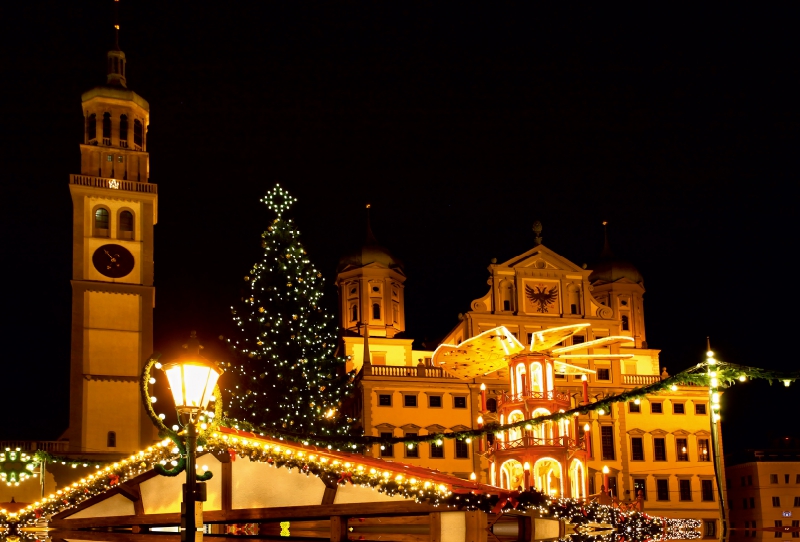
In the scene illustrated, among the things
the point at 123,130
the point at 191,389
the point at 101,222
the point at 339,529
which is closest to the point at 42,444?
the point at 101,222

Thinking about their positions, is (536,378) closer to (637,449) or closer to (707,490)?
(637,449)

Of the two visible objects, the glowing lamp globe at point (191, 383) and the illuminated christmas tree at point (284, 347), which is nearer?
the glowing lamp globe at point (191, 383)

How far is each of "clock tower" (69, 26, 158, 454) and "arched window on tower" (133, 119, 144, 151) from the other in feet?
0.15

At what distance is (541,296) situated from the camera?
5506 cm

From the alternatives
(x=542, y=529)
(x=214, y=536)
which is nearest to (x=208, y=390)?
(x=214, y=536)

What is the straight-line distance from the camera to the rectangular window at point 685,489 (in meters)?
54.4

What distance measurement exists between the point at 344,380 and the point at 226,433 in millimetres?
24240

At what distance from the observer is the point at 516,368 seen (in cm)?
3556

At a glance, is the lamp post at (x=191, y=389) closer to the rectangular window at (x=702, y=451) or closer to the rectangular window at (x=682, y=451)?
the rectangular window at (x=682, y=451)

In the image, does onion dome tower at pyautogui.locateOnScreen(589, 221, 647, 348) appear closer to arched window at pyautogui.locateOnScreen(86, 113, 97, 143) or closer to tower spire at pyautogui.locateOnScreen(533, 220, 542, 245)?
tower spire at pyautogui.locateOnScreen(533, 220, 542, 245)

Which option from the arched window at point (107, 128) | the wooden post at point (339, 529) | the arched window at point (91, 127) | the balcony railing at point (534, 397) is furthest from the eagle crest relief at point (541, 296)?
the wooden post at point (339, 529)

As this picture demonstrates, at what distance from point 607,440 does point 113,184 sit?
26420mm

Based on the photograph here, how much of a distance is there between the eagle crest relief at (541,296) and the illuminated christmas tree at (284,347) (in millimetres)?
20410

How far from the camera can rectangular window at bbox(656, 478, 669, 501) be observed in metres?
54.0
